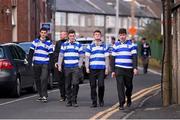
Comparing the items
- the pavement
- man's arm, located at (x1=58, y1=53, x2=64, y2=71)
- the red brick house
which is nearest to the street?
the pavement

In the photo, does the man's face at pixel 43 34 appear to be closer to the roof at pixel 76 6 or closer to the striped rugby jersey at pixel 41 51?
the striped rugby jersey at pixel 41 51

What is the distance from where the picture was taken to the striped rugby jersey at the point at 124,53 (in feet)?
50.5

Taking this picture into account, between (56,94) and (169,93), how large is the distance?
5454 mm

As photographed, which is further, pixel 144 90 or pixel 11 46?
pixel 144 90

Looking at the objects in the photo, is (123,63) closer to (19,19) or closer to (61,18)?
(19,19)

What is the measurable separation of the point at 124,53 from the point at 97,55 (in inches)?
34.7

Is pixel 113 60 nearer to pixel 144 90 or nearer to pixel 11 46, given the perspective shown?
pixel 11 46

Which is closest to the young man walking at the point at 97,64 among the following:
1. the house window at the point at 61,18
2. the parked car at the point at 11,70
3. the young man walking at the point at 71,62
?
the young man walking at the point at 71,62

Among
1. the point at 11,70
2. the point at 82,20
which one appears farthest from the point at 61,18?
the point at 11,70

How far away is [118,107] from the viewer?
1600 centimetres

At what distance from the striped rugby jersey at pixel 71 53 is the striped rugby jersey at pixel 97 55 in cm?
49

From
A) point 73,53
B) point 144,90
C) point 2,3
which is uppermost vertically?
point 2,3

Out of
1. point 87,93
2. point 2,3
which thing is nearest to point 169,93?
point 87,93

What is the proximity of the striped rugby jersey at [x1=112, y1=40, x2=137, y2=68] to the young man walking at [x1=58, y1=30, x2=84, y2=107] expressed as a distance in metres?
1.27
